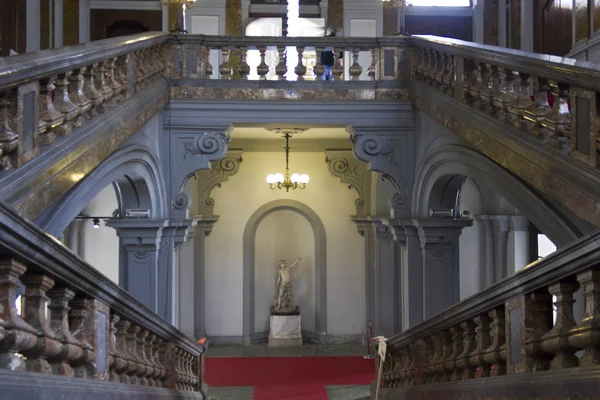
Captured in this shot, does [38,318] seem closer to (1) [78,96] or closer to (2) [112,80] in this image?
(1) [78,96]

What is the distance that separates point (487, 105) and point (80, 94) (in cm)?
331

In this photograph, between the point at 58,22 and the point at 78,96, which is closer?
the point at 78,96

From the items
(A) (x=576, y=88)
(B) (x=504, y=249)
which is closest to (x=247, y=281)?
(B) (x=504, y=249)

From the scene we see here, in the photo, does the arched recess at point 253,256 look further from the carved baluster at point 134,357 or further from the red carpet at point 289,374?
the carved baluster at point 134,357

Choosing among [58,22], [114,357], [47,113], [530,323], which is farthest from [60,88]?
[58,22]

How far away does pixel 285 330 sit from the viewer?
1612 centimetres

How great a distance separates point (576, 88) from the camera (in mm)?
5035

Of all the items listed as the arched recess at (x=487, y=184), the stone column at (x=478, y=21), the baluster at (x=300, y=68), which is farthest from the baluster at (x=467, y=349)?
the stone column at (x=478, y=21)

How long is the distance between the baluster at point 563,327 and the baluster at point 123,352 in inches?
96.0

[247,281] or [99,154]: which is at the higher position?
[99,154]

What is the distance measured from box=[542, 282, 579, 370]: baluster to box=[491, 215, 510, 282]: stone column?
9.09m

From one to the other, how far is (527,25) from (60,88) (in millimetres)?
10359

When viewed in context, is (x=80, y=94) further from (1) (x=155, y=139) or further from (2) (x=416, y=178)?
(2) (x=416, y=178)

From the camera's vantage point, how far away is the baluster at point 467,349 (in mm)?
5160
